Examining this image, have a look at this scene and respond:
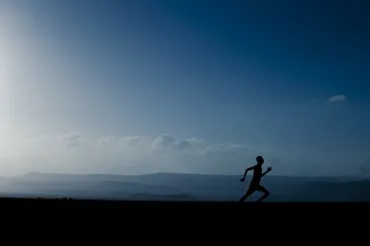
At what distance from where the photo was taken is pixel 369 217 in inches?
383

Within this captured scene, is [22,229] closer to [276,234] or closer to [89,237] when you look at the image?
[89,237]

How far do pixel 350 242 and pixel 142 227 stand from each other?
432 cm

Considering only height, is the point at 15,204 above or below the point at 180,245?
above

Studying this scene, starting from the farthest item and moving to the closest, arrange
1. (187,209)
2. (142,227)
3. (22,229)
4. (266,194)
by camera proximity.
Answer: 1. (266,194)
2. (187,209)
3. (142,227)
4. (22,229)

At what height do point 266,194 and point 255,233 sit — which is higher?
point 266,194

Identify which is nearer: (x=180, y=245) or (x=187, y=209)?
(x=180, y=245)

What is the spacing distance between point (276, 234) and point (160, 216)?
2888 mm

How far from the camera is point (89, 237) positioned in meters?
7.75

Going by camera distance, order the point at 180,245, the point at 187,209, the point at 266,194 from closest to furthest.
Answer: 1. the point at 180,245
2. the point at 187,209
3. the point at 266,194

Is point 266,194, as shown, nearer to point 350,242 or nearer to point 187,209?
point 187,209

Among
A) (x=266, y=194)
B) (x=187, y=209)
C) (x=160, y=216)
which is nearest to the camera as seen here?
(x=160, y=216)

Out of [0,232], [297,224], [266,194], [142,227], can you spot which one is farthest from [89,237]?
[266,194]

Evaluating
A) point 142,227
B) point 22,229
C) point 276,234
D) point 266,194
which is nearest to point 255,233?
point 276,234

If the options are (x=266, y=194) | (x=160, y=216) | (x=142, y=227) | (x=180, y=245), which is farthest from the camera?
(x=266, y=194)
